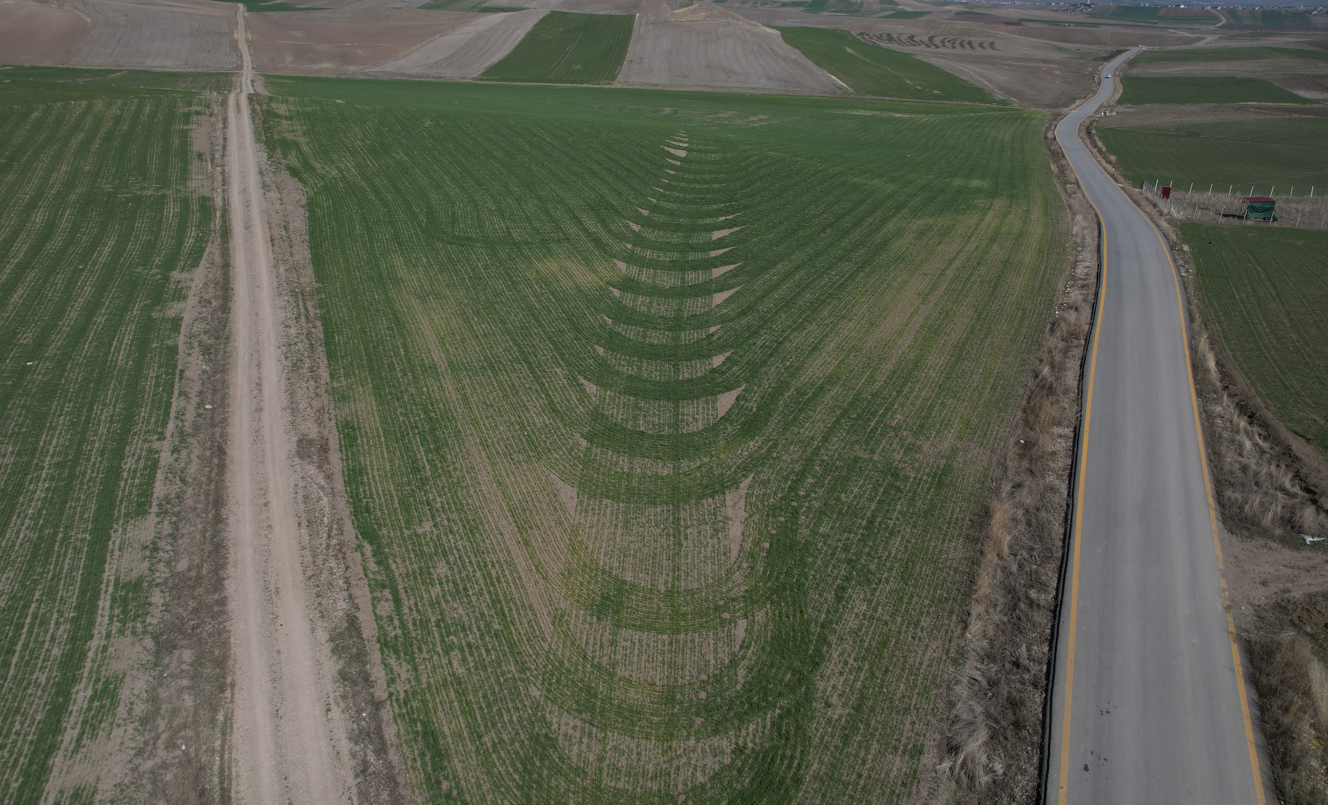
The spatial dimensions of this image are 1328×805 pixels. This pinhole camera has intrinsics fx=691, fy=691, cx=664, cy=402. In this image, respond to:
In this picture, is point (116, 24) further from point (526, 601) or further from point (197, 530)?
point (526, 601)

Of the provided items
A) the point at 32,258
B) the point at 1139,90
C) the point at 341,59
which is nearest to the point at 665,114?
the point at 341,59

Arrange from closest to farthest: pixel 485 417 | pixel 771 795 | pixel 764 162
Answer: pixel 771 795, pixel 485 417, pixel 764 162

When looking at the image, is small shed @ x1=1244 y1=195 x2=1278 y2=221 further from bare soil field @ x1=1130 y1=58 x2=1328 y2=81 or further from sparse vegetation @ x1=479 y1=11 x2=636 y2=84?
bare soil field @ x1=1130 y1=58 x2=1328 y2=81

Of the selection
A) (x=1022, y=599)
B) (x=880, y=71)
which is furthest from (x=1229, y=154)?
(x=1022, y=599)

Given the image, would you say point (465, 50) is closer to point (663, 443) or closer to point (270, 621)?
point (663, 443)

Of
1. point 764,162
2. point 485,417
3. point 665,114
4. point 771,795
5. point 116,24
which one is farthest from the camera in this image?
point 116,24
